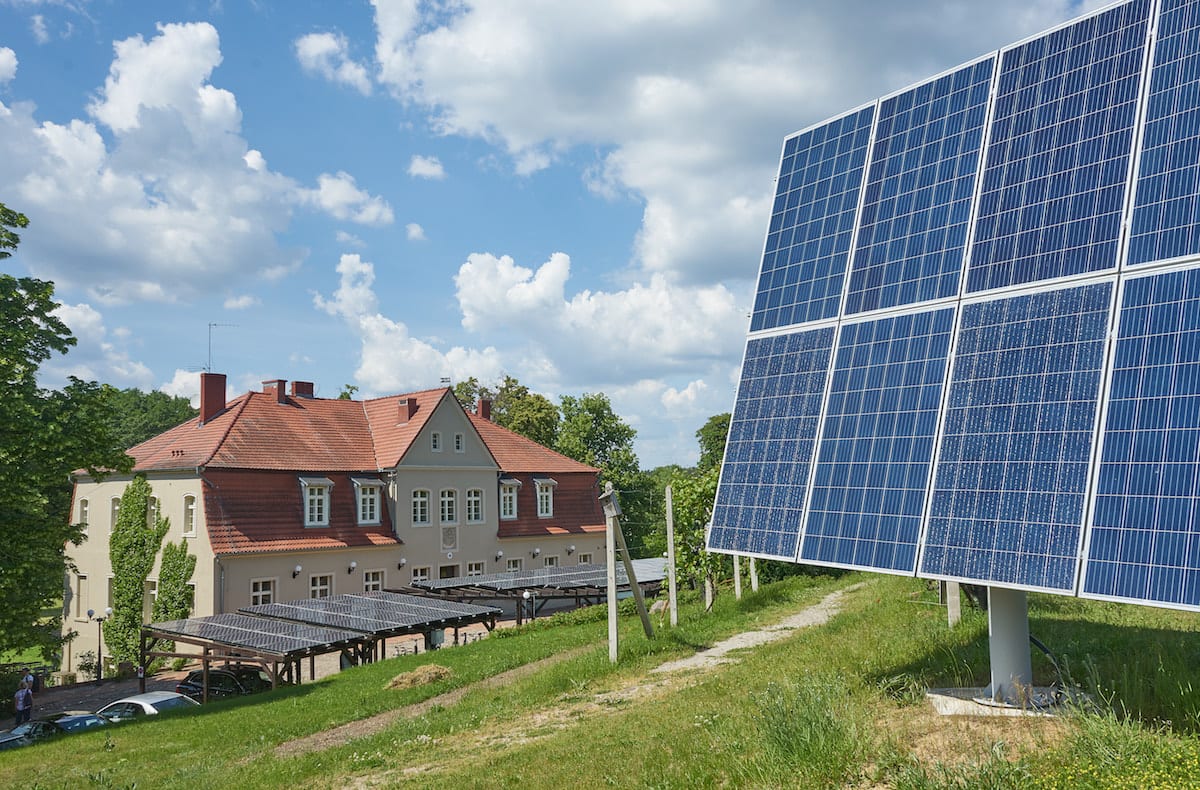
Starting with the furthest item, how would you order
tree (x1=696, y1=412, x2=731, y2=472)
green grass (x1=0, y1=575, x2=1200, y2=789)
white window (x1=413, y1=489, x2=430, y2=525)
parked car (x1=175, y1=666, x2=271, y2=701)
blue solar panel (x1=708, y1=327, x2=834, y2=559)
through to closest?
tree (x1=696, y1=412, x2=731, y2=472) → white window (x1=413, y1=489, x2=430, y2=525) → parked car (x1=175, y1=666, x2=271, y2=701) → blue solar panel (x1=708, y1=327, x2=834, y2=559) → green grass (x1=0, y1=575, x2=1200, y2=789)

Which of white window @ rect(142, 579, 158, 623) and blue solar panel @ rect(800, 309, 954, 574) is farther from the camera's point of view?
white window @ rect(142, 579, 158, 623)

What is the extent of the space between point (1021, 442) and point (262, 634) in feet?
75.6

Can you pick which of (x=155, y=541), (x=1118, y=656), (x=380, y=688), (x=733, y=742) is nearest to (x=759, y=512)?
(x=733, y=742)

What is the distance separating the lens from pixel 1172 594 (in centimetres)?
781

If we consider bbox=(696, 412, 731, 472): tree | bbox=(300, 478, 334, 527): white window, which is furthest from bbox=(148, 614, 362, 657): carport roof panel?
bbox=(696, 412, 731, 472): tree

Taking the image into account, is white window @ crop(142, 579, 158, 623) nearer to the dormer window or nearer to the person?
the dormer window

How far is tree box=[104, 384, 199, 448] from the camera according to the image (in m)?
85.2

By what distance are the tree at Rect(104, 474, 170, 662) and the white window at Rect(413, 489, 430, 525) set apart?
36.4 feet

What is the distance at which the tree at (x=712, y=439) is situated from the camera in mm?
69188

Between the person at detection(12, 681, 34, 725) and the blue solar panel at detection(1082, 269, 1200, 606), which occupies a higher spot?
the blue solar panel at detection(1082, 269, 1200, 606)

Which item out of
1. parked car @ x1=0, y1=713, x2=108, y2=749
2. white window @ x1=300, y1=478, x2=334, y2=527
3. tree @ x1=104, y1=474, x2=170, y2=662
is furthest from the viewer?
white window @ x1=300, y1=478, x2=334, y2=527

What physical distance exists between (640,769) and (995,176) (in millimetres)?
8915

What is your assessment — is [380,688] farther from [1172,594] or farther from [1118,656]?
[1172,594]

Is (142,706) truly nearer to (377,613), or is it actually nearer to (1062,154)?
(377,613)
